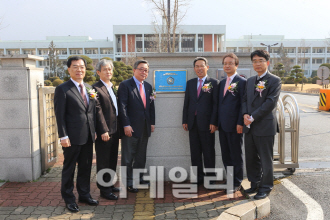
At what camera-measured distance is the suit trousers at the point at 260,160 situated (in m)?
4.48

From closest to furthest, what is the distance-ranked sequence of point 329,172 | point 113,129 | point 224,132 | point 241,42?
point 113,129 → point 224,132 → point 329,172 → point 241,42

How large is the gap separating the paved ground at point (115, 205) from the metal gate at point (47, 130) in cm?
80

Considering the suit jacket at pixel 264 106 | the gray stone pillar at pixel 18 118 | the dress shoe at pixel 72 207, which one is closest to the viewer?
the dress shoe at pixel 72 207

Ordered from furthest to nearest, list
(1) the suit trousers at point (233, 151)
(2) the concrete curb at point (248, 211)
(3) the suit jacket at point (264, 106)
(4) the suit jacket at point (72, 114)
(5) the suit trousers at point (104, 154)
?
(1) the suit trousers at point (233, 151), (5) the suit trousers at point (104, 154), (3) the suit jacket at point (264, 106), (4) the suit jacket at point (72, 114), (2) the concrete curb at point (248, 211)

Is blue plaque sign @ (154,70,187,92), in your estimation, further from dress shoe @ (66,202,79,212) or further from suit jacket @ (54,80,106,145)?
dress shoe @ (66,202,79,212)

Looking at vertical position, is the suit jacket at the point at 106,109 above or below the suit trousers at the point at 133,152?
above

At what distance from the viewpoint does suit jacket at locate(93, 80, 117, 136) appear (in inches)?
174

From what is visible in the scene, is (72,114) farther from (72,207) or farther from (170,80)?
(170,80)

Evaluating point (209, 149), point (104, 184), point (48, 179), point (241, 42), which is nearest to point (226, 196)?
point (209, 149)

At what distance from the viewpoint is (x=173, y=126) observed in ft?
17.9

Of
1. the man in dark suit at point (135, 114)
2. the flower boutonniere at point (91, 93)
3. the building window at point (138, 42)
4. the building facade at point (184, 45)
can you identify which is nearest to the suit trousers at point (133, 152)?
the man in dark suit at point (135, 114)

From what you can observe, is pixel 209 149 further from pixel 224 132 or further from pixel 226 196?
pixel 226 196

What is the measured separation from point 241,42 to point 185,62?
261 ft

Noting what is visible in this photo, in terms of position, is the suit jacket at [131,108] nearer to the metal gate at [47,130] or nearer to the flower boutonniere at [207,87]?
the flower boutonniere at [207,87]
